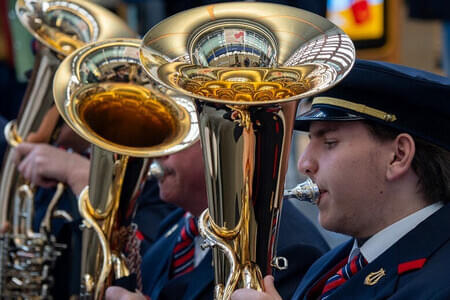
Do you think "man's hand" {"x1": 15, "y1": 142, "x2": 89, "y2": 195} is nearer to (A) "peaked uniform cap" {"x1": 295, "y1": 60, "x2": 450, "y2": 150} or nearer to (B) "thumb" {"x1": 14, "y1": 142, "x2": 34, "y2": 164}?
(B) "thumb" {"x1": 14, "y1": 142, "x2": 34, "y2": 164}

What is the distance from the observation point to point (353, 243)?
256cm

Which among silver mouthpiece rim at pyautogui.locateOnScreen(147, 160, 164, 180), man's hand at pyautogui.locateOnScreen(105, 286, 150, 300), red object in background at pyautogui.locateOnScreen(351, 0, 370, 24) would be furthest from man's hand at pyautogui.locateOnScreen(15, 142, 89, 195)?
red object in background at pyautogui.locateOnScreen(351, 0, 370, 24)

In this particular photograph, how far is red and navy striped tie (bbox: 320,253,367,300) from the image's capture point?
2365 mm

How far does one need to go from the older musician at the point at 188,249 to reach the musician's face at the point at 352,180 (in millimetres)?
508

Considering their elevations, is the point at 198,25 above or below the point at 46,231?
above

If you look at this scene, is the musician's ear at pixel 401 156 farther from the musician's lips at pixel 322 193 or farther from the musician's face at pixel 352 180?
the musician's lips at pixel 322 193

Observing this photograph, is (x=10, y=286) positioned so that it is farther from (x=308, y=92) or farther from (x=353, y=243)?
(x=308, y=92)

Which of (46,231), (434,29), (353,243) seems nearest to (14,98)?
(434,29)

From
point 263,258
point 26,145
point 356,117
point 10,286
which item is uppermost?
point 356,117

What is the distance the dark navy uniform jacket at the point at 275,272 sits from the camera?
2.85 metres

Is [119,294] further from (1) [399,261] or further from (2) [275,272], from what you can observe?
(1) [399,261]

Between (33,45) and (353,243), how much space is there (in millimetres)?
1757

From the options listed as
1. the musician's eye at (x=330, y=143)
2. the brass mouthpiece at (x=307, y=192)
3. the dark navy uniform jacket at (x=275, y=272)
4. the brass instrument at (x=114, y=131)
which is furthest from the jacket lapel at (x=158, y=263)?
the musician's eye at (x=330, y=143)

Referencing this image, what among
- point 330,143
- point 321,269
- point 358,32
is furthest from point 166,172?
point 358,32
